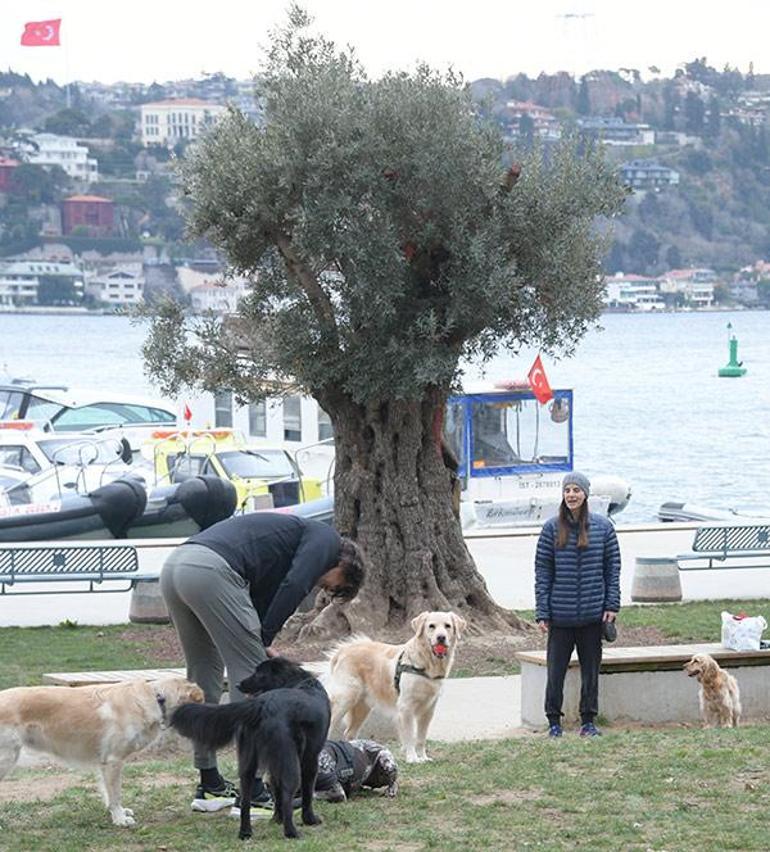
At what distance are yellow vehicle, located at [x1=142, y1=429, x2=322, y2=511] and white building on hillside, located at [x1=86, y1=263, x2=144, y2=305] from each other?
392 ft

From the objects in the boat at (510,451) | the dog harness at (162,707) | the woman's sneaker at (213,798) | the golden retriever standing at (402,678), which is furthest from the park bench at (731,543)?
the dog harness at (162,707)

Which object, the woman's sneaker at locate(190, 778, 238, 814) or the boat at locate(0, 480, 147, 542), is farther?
the boat at locate(0, 480, 147, 542)

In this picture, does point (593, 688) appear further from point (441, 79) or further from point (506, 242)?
point (441, 79)

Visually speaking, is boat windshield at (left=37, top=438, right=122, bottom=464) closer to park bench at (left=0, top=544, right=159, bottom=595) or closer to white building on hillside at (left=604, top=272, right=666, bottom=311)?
park bench at (left=0, top=544, right=159, bottom=595)

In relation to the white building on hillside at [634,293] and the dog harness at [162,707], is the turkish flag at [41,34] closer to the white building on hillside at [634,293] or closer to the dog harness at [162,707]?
the dog harness at [162,707]

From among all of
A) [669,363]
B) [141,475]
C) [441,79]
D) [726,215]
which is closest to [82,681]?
[441,79]

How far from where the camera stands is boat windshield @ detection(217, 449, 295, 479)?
102 feet

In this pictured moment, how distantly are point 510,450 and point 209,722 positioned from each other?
22109mm

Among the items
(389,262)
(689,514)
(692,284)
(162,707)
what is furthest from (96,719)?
(692,284)

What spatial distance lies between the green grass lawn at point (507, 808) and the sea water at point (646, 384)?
9578 millimetres

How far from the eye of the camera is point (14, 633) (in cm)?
1759

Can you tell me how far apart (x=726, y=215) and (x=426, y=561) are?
15057 centimetres

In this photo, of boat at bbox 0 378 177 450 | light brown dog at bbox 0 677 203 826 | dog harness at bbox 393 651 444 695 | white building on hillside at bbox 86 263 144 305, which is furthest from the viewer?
white building on hillside at bbox 86 263 144 305

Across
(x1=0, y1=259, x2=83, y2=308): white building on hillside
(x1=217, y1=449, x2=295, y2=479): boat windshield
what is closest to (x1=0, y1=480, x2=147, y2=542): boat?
(x1=217, y1=449, x2=295, y2=479): boat windshield
